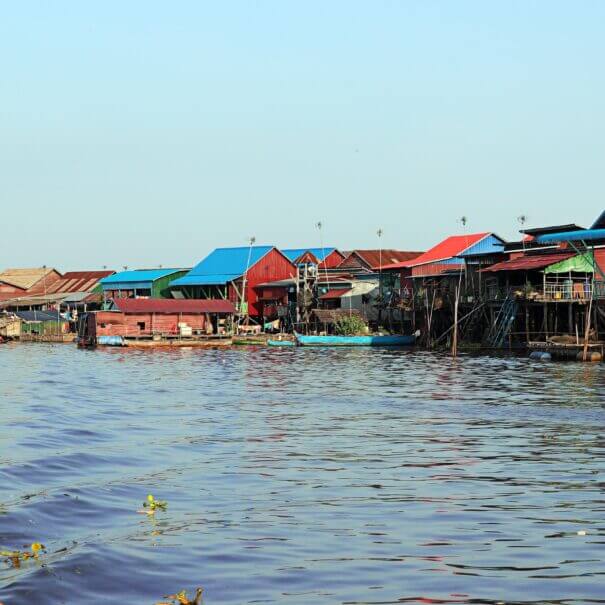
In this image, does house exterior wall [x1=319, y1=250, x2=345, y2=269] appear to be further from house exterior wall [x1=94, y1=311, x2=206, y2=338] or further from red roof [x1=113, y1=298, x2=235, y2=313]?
house exterior wall [x1=94, y1=311, x2=206, y2=338]

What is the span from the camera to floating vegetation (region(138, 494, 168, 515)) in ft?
41.4

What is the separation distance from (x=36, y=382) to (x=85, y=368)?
10.0 m

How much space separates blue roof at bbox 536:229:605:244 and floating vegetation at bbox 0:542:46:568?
43163 mm

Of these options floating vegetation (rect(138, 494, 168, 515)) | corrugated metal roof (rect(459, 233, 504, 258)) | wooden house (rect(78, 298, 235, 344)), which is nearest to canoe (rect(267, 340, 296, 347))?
wooden house (rect(78, 298, 235, 344))

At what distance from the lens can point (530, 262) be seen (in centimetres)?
5612

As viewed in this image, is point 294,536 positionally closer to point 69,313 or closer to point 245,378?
point 245,378

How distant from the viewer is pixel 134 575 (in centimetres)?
975

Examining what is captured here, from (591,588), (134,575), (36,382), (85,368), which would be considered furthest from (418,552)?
(85,368)

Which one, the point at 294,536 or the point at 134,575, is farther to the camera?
the point at 294,536

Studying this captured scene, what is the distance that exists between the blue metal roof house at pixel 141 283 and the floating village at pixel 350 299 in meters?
0.12

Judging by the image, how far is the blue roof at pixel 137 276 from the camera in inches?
3469

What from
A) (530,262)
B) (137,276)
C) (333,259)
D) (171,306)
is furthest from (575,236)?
(137,276)

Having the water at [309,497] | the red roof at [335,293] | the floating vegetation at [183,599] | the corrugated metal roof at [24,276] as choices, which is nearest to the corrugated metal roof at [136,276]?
the corrugated metal roof at [24,276]

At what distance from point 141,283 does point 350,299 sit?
2168 centimetres
